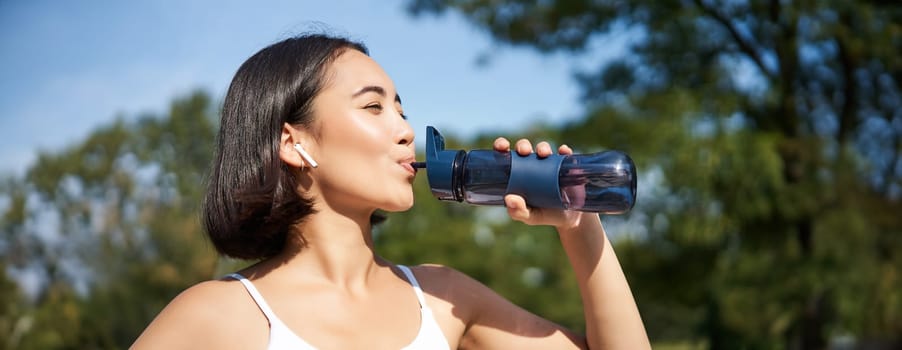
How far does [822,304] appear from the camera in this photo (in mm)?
10148

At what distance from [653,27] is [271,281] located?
858 centimetres

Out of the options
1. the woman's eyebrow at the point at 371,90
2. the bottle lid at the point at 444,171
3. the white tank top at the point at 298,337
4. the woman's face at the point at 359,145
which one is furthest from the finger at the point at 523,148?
the white tank top at the point at 298,337

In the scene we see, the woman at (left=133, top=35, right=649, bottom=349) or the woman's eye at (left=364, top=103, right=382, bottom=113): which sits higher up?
the woman's eye at (left=364, top=103, right=382, bottom=113)

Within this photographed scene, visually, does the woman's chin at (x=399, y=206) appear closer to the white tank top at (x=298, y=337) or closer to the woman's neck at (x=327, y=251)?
the woman's neck at (x=327, y=251)

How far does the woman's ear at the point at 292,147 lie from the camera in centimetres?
202

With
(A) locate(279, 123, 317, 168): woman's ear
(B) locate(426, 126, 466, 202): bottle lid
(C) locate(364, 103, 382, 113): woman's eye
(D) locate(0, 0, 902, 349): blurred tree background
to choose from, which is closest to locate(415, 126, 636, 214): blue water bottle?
(B) locate(426, 126, 466, 202): bottle lid

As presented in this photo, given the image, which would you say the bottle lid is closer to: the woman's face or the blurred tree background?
the woman's face

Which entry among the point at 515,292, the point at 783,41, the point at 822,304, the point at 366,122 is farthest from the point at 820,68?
the point at 515,292

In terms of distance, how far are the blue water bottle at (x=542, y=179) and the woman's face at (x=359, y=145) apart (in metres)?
0.10

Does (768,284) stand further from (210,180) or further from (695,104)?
(210,180)

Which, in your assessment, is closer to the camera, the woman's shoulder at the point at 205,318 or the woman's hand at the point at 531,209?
the woman's shoulder at the point at 205,318

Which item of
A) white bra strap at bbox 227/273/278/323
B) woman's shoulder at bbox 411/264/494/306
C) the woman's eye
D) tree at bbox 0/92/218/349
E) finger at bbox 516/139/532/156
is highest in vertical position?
the woman's eye

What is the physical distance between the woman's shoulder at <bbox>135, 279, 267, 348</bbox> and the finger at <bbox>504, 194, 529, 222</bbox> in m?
0.59

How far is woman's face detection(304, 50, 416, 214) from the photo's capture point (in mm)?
1957
